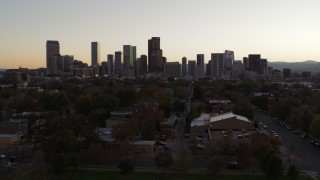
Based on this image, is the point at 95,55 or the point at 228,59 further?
the point at 95,55

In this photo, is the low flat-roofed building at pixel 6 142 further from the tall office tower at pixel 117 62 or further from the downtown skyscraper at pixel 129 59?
the tall office tower at pixel 117 62

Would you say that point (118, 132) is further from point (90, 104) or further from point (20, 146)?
point (90, 104)

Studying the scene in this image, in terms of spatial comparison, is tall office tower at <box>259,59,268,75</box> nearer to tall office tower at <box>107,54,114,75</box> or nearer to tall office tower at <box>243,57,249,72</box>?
tall office tower at <box>243,57,249,72</box>

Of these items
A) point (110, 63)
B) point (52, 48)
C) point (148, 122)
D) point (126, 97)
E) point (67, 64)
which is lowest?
point (148, 122)

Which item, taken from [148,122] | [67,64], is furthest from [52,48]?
[148,122]

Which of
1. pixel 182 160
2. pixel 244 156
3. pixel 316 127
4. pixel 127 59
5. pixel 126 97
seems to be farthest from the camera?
pixel 127 59

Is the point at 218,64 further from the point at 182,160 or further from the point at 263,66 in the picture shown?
the point at 182,160

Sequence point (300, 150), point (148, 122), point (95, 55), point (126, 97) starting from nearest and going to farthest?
point (300, 150) < point (148, 122) < point (126, 97) < point (95, 55)

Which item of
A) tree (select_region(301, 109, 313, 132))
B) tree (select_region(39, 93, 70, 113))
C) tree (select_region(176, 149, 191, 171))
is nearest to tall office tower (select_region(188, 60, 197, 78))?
tree (select_region(39, 93, 70, 113))
